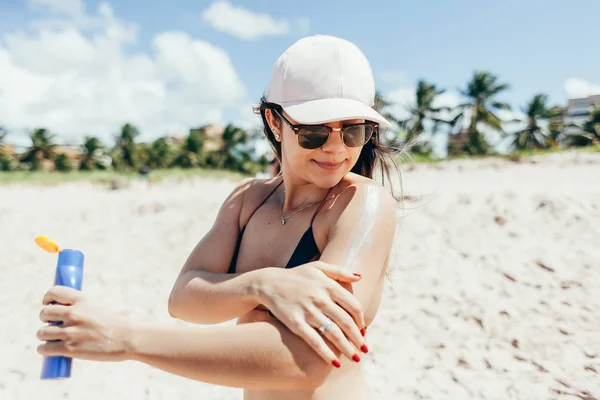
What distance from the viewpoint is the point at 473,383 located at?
13.8 ft

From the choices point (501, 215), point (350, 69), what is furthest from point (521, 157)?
point (350, 69)

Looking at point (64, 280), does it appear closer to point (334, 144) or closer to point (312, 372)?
point (312, 372)

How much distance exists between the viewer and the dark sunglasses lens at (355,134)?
132cm

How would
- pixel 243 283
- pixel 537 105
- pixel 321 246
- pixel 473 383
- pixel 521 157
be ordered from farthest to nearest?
pixel 537 105 → pixel 521 157 → pixel 473 383 → pixel 321 246 → pixel 243 283

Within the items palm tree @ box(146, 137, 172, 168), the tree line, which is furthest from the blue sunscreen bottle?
palm tree @ box(146, 137, 172, 168)

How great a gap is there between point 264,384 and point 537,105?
38.4m

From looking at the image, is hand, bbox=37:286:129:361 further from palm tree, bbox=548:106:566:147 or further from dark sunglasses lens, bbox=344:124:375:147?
palm tree, bbox=548:106:566:147

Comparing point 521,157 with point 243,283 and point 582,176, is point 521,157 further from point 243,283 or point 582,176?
point 243,283

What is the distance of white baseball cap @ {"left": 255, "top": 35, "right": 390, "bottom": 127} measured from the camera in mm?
1273

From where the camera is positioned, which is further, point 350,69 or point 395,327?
point 395,327

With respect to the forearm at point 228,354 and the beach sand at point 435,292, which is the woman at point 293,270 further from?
the beach sand at point 435,292

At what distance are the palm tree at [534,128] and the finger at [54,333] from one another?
3801 cm

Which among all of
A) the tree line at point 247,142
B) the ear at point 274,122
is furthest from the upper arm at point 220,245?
the tree line at point 247,142

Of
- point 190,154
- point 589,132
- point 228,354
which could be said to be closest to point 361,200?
point 228,354
